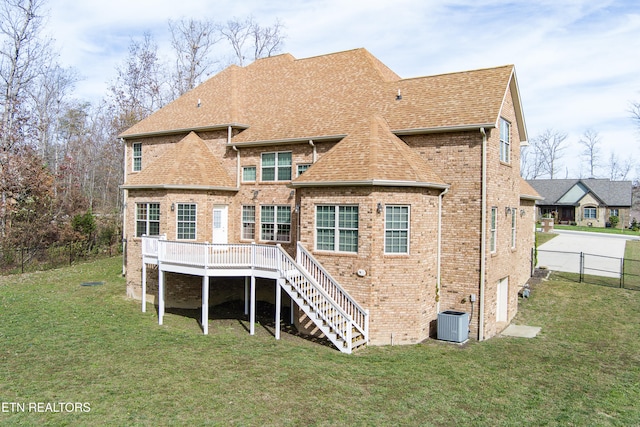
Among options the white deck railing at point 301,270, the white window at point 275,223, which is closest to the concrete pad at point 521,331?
the white deck railing at point 301,270

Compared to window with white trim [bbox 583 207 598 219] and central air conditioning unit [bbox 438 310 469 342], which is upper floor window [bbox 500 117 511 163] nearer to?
central air conditioning unit [bbox 438 310 469 342]

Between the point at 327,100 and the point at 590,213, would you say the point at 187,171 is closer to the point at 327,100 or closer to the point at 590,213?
the point at 327,100

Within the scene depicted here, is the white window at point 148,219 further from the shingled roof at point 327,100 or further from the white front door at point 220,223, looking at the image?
the shingled roof at point 327,100

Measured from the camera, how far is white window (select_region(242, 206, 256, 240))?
1878 cm

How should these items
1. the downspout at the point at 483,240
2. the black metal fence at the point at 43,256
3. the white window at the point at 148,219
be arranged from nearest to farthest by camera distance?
1. the downspout at the point at 483,240
2. the white window at the point at 148,219
3. the black metal fence at the point at 43,256

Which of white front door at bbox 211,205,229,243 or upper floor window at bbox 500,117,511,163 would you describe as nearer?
upper floor window at bbox 500,117,511,163

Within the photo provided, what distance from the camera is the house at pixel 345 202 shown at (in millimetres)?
13680

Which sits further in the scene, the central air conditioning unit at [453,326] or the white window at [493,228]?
the white window at [493,228]

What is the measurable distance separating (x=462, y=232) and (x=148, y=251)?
11515mm

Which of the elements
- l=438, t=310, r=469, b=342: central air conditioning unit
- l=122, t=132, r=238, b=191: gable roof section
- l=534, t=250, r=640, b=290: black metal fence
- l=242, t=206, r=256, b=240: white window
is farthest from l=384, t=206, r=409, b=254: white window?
l=534, t=250, r=640, b=290: black metal fence

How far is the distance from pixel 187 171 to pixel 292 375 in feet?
34.1

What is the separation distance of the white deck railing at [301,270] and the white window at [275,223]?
275 cm

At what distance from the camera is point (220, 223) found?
61.2ft

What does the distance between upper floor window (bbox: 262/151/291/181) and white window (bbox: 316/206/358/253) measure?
399 cm
